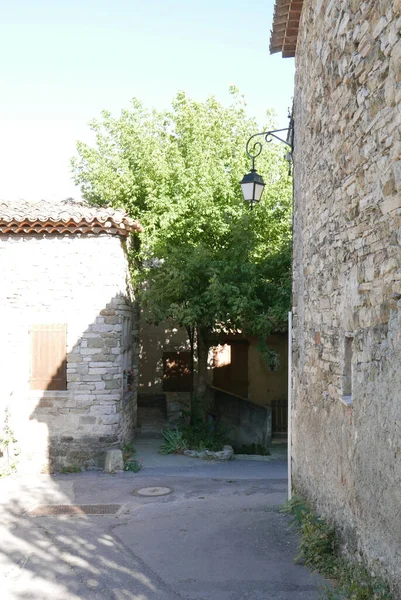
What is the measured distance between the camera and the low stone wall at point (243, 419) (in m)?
13.2

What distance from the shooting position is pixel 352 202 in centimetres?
491

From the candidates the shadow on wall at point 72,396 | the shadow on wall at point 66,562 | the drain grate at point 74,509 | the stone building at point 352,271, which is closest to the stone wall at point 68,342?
the shadow on wall at point 72,396

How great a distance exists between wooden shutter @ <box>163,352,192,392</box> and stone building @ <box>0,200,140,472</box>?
5720mm

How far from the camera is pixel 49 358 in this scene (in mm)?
11039

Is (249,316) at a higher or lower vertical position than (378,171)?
lower

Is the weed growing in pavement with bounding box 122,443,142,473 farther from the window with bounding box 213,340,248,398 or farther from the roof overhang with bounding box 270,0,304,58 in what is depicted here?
the roof overhang with bounding box 270,0,304,58

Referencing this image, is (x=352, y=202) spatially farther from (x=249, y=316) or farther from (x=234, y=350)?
(x=234, y=350)

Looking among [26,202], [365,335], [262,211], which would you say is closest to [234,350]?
[262,211]

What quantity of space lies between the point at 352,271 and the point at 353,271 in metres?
0.03

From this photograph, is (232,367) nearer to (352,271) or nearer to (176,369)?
(176,369)

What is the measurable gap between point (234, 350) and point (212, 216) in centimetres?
519

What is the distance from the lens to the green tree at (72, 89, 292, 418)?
11.6 meters

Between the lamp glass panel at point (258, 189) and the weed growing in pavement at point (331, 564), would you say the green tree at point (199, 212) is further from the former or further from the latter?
the weed growing in pavement at point (331, 564)

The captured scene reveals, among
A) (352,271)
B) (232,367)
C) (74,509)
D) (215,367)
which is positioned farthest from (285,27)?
(215,367)
